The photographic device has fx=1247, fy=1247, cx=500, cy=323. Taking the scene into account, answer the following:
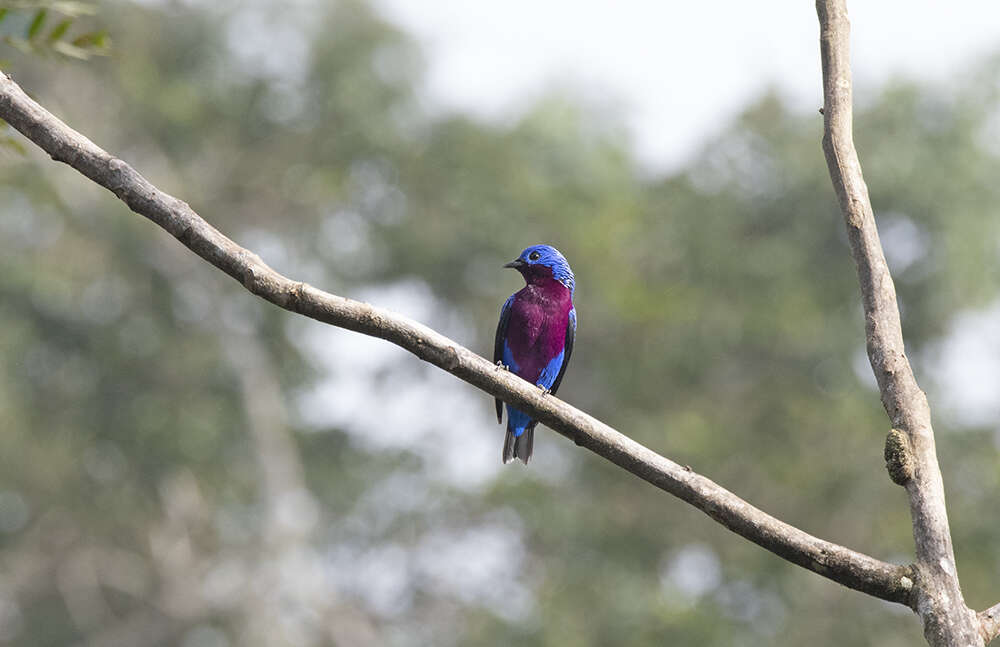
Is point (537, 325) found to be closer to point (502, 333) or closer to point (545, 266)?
point (502, 333)

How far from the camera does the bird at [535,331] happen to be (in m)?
7.09

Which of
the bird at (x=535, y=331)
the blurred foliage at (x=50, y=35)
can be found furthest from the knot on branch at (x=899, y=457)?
the bird at (x=535, y=331)

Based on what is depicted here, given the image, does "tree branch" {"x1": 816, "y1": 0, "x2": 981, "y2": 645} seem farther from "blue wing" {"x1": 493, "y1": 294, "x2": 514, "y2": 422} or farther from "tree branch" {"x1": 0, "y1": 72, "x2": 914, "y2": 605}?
"blue wing" {"x1": 493, "y1": 294, "x2": 514, "y2": 422}

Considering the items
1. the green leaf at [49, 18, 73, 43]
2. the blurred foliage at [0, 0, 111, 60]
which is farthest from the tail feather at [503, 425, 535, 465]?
the green leaf at [49, 18, 73, 43]

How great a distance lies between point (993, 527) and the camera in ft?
56.4

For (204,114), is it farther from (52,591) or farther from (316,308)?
(316,308)

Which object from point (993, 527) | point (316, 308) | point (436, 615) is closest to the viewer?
point (316, 308)

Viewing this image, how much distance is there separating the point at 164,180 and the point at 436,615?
9531 mm

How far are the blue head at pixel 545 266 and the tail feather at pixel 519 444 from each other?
0.90 metres

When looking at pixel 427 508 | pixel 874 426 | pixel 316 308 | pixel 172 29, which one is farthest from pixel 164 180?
pixel 316 308

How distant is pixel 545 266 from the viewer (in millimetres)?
7441

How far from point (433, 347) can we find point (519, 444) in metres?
4.01

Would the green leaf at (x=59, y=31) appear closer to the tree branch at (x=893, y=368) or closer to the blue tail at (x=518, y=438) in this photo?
the tree branch at (x=893, y=368)

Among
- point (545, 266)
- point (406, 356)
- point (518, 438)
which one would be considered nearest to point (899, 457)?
point (545, 266)
